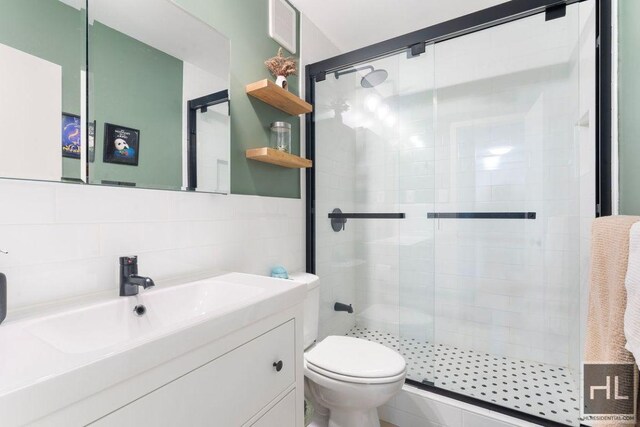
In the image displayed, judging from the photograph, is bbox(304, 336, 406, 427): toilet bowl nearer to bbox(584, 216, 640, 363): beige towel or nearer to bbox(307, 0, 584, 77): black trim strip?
bbox(584, 216, 640, 363): beige towel

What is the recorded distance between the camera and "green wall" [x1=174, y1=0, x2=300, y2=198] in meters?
1.45

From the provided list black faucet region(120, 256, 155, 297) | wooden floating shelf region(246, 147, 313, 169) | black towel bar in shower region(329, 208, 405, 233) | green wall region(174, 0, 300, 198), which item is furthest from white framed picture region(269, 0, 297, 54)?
black faucet region(120, 256, 155, 297)

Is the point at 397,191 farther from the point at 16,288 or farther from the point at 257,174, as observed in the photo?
the point at 16,288

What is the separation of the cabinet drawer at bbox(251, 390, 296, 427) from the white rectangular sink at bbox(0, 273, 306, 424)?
30 centimetres

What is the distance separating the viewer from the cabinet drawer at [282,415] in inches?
35.0

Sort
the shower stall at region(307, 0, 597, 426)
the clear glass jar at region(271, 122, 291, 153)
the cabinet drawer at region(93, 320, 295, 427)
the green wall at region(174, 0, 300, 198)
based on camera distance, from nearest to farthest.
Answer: the cabinet drawer at region(93, 320, 295, 427) < the green wall at region(174, 0, 300, 198) < the clear glass jar at region(271, 122, 291, 153) < the shower stall at region(307, 0, 597, 426)

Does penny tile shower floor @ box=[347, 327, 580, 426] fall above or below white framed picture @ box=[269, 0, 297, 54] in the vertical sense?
below

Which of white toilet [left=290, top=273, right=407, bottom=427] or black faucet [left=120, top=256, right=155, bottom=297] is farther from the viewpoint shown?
white toilet [left=290, top=273, right=407, bottom=427]

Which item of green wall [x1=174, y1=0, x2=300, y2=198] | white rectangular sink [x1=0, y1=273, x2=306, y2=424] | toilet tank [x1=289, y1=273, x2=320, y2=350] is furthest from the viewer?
toilet tank [x1=289, y1=273, x2=320, y2=350]

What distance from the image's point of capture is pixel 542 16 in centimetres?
158

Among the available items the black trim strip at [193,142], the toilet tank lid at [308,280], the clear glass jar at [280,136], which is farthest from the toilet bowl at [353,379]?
the clear glass jar at [280,136]

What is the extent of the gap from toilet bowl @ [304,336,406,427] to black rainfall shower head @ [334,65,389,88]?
1.71 meters

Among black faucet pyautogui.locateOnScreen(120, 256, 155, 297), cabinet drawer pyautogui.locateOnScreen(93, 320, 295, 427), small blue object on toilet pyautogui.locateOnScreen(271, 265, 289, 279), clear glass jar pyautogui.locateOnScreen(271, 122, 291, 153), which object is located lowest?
cabinet drawer pyautogui.locateOnScreen(93, 320, 295, 427)

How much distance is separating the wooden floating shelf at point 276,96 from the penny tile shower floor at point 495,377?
162cm
